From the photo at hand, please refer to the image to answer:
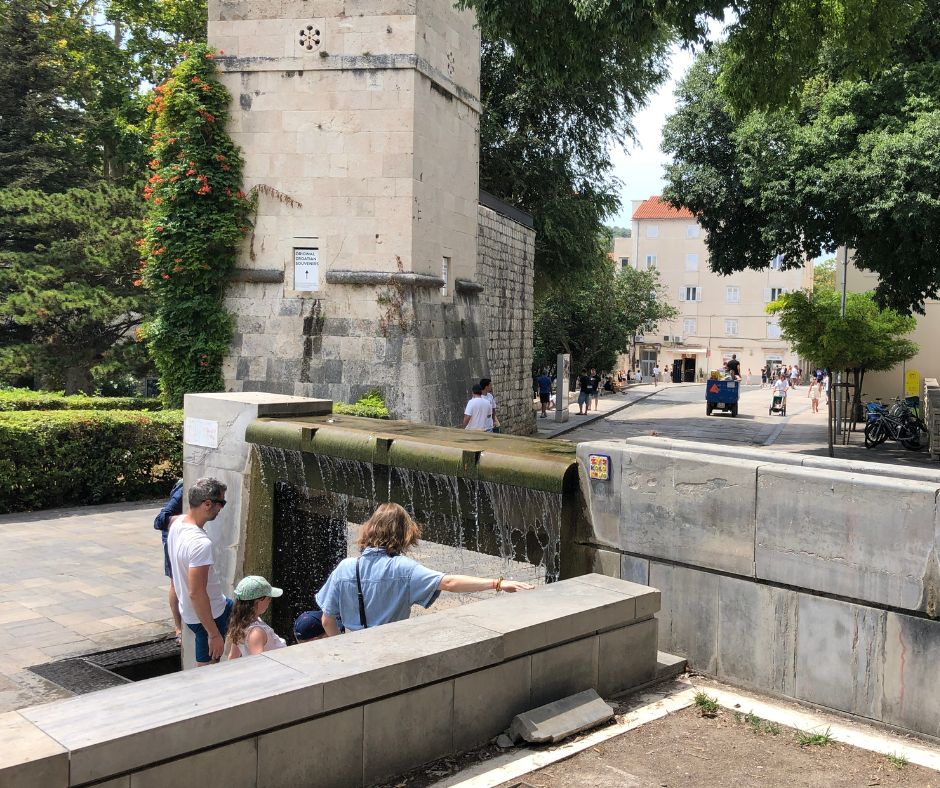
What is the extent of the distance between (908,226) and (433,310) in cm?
825

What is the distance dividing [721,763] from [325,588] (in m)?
2.06

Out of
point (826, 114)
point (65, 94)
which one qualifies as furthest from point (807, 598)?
point (65, 94)

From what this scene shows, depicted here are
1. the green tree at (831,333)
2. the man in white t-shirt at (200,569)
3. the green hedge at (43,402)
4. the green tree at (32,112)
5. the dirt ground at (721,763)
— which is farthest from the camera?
the green tree at (32,112)

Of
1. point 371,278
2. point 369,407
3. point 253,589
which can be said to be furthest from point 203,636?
point 371,278

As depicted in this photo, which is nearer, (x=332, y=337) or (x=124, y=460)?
(x=124, y=460)

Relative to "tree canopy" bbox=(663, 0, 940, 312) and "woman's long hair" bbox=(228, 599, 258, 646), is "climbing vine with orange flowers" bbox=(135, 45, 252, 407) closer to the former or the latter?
"tree canopy" bbox=(663, 0, 940, 312)

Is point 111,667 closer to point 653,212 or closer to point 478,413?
point 478,413

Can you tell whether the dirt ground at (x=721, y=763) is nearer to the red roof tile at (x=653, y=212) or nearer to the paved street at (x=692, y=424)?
the paved street at (x=692, y=424)

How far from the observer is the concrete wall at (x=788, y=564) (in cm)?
421

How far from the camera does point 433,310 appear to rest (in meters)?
16.4

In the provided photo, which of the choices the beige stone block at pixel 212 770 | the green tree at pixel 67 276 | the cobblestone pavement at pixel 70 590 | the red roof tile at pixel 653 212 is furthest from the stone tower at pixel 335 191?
the red roof tile at pixel 653 212

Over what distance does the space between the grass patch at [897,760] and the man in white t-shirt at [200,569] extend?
367 centimetres

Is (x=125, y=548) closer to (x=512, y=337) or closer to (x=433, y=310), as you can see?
(x=433, y=310)

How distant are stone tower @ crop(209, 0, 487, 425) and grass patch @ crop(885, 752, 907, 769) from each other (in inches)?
468
